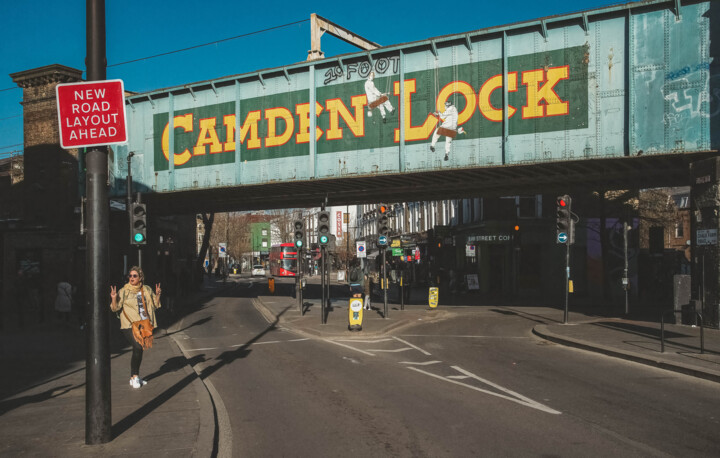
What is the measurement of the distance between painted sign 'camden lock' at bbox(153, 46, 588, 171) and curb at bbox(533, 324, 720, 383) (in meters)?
6.83

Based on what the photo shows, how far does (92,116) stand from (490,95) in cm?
1612

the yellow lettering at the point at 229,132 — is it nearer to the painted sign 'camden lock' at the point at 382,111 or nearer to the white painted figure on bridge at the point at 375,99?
the painted sign 'camden lock' at the point at 382,111

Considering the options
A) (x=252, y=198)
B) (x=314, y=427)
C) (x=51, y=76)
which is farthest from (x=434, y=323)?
(x=51, y=76)

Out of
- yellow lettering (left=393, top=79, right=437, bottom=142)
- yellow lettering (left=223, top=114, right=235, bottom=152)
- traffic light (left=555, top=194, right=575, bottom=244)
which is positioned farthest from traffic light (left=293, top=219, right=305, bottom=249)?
traffic light (left=555, top=194, right=575, bottom=244)

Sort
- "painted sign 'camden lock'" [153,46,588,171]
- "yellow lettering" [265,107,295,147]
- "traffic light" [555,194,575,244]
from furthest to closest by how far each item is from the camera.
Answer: "yellow lettering" [265,107,295,147]
"painted sign 'camden lock'" [153,46,588,171]
"traffic light" [555,194,575,244]

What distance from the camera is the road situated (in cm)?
661

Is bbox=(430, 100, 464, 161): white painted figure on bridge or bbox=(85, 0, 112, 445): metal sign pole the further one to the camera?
bbox=(430, 100, 464, 161): white painted figure on bridge

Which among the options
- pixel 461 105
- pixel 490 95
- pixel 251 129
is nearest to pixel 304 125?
pixel 251 129

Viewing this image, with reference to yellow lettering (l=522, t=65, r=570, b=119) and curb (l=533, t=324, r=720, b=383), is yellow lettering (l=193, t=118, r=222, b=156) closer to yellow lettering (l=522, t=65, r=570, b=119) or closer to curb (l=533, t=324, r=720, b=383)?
yellow lettering (l=522, t=65, r=570, b=119)

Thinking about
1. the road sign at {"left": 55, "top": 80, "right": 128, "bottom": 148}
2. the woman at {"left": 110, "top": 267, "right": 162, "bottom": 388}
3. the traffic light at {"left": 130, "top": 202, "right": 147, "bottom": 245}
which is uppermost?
the road sign at {"left": 55, "top": 80, "right": 128, "bottom": 148}

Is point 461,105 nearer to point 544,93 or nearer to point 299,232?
point 544,93

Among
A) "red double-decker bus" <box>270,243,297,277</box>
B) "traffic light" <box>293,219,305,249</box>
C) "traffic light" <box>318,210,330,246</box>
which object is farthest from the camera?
"red double-decker bus" <box>270,243,297,277</box>

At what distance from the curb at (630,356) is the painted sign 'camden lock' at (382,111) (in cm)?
683

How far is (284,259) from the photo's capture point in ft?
219
